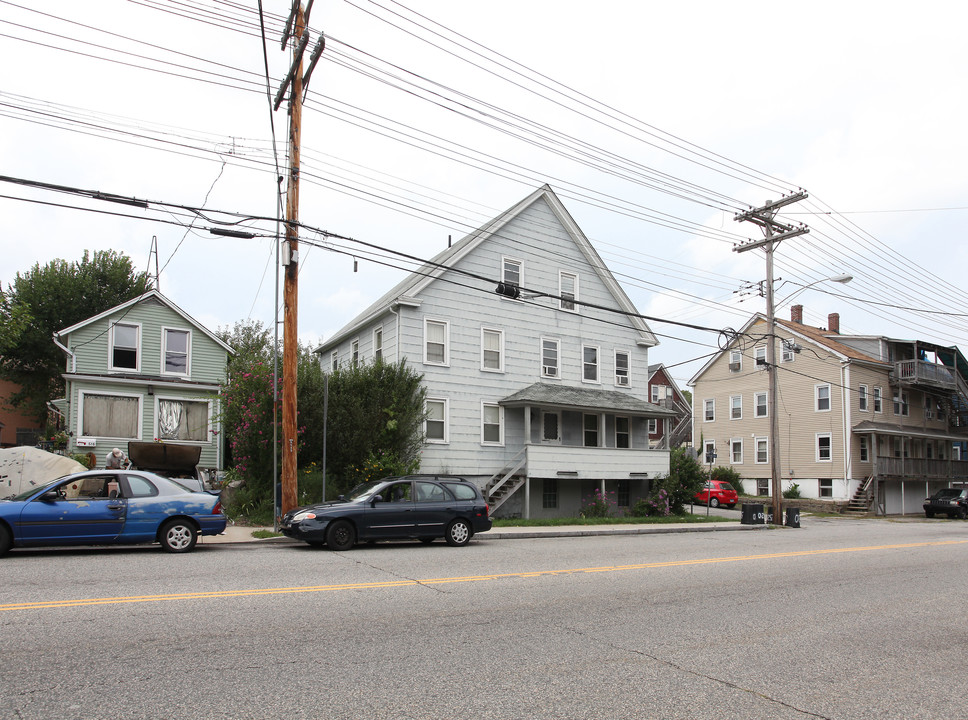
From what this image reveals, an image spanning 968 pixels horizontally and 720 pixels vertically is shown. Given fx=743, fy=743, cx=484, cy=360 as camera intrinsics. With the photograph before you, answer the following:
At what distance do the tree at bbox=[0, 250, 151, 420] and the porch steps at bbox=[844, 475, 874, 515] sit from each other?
40844 millimetres

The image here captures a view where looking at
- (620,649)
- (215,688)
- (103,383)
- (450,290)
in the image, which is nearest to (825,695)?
(620,649)

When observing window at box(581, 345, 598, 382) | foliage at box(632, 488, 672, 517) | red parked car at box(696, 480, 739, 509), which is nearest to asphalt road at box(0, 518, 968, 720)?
foliage at box(632, 488, 672, 517)

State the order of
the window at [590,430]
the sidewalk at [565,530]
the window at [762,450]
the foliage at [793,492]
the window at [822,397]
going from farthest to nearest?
the window at [762,450] → the window at [822,397] → the foliage at [793,492] → the window at [590,430] → the sidewalk at [565,530]

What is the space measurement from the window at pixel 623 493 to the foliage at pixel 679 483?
3.81 ft

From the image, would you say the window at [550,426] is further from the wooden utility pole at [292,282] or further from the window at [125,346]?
the window at [125,346]

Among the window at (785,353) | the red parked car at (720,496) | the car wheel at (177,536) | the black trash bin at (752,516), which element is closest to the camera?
the car wheel at (177,536)

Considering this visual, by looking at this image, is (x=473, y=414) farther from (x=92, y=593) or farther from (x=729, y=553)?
(x=92, y=593)

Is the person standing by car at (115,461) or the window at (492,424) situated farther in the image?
the window at (492,424)

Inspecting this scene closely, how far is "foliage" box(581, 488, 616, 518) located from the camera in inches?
1084

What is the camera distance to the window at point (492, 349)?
27312 millimetres

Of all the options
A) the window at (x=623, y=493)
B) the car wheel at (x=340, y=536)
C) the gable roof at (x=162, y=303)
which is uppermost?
the gable roof at (x=162, y=303)

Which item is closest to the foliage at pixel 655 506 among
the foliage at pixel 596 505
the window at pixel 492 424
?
the foliage at pixel 596 505

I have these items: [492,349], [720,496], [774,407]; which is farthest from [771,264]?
[720,496]

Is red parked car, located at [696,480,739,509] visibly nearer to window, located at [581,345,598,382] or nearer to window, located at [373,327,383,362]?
window, located at [581,345,598,382]
